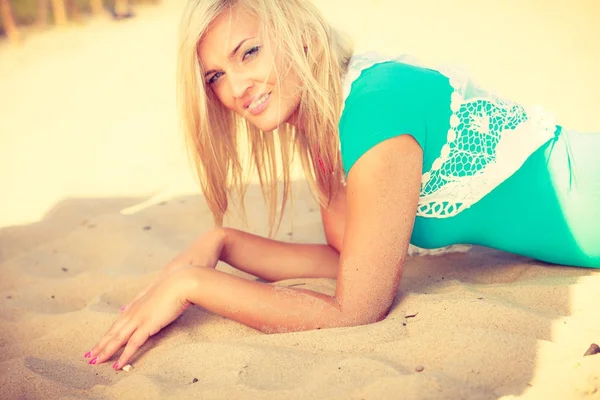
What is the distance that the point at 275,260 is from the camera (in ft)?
8.91

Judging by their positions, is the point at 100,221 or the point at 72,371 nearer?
the point at 72,371

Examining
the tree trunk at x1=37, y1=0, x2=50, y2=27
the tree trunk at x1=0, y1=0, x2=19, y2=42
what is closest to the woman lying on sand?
the tree trunk at x1=0, y1=0, x2=19, y2=42

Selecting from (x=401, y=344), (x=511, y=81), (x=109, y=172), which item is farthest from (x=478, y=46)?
(x=401, y=344)

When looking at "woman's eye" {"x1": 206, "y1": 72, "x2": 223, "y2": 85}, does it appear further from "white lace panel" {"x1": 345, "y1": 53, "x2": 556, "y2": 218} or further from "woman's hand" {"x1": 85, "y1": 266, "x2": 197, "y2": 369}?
"woman's hand" {"x1": 85, "y1": 266, "x2": 197, "y2": 369}

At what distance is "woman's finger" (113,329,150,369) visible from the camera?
2088mm

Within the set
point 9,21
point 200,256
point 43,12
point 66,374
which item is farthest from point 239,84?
point 43,12

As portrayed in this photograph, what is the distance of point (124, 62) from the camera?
8.00 meters

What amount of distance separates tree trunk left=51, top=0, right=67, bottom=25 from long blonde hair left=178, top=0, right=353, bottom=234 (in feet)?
32.2

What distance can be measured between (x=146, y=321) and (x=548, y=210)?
5.32 feet

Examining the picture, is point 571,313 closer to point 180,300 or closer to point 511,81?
point 180,300

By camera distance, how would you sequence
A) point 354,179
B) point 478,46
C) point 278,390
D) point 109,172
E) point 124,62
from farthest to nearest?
point 124,62 → point 478,46 → point 109,172 → point 354,179 → point 278,390

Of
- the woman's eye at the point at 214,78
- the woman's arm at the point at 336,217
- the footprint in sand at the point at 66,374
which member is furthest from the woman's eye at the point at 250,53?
the footprint in sand at the point at 66,374

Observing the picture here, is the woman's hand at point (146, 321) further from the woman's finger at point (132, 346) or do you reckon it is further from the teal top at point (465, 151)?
the teal top at point (465, 151)

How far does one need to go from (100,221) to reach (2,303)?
996 millimetres
